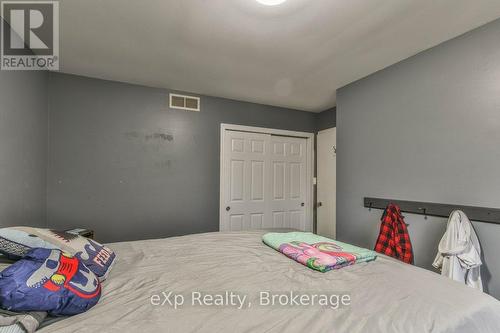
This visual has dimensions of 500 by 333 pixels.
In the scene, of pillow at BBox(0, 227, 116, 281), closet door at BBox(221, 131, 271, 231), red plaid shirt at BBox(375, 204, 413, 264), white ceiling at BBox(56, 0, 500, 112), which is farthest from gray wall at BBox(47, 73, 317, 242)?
red plaid shirt at BBox(375, 204, 413, 264)

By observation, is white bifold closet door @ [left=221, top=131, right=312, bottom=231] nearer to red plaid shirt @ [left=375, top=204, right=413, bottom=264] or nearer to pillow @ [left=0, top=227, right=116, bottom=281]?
red plaid shirt @ [left=375, top=204, right=413, bottom=264]

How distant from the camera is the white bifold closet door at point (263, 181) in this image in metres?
3.43

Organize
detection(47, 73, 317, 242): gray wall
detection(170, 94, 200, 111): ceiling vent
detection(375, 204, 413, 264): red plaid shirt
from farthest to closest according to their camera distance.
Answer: detection(170, 94, 200, 111): ceiling vent < detection(47, 73, 317, 242): gray wall < detection(375, 204, 413, 264): red plaid shirt

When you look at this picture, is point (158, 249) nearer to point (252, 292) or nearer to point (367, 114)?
point (252, 292)

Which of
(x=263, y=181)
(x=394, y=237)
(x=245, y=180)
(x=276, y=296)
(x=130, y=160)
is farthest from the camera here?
(x=263, y=181)

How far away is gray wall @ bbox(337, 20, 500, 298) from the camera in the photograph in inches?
67.9

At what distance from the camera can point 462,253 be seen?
5.43 ft

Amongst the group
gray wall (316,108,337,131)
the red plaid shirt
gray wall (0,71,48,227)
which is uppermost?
gray wall (316,108,337,131)

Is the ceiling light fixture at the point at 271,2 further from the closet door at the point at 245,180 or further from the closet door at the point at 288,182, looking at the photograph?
the closet door at the point at 288,182

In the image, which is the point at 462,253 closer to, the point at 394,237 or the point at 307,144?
the point at 394,237

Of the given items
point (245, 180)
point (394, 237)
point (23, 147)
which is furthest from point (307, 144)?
point (23, 147)

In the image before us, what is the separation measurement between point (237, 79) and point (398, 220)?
215 cm

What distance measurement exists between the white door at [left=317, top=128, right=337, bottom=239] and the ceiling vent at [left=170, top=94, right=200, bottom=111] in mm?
2000

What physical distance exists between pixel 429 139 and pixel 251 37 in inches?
67.0
